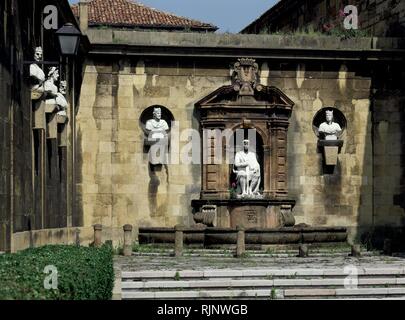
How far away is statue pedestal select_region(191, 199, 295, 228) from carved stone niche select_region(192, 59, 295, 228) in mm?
203

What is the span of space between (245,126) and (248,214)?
2283 millimetres

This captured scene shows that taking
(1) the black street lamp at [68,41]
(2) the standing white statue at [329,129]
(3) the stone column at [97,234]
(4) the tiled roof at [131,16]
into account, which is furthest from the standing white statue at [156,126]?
(4) the tiled roof at [131,16]

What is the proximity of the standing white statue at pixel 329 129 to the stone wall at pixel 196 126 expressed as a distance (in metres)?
0.33

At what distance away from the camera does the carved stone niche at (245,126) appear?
27.1 m

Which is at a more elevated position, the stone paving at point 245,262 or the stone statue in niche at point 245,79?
the stone statue in niche at point 245,79

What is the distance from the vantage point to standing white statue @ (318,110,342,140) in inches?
1080

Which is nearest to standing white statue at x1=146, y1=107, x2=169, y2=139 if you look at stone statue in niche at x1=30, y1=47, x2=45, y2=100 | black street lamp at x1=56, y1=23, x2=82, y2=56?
stone statue in niche at x1=30, y1=47, x2=45, y2=100

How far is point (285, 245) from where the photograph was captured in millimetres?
25453

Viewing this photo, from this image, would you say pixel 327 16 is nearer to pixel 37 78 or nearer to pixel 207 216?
pixel 207 216

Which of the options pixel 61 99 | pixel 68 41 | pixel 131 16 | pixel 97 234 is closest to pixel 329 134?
pixel 97 234

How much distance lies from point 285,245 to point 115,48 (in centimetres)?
642

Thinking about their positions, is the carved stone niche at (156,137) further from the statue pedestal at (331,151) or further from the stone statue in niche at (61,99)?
the stone statue in niche at (61,99)

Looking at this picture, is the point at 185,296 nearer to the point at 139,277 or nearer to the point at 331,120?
the point at 139,277
